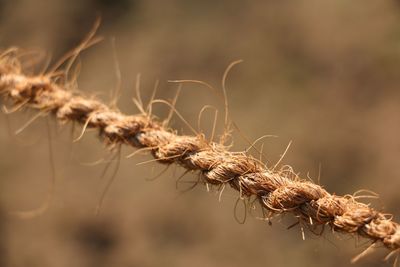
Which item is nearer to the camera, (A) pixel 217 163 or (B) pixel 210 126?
(A) pixel 217 163

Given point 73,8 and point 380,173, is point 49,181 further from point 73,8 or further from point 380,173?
point 380,173

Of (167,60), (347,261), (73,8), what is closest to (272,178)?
(347,261)

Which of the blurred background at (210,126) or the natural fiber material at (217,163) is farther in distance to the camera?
the blurred background at (210,126)

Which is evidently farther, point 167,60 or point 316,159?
point 167,60

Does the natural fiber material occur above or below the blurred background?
above

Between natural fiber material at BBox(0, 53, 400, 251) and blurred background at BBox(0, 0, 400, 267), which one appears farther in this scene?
blurred background at BBox(0, 0, 400, 267)
